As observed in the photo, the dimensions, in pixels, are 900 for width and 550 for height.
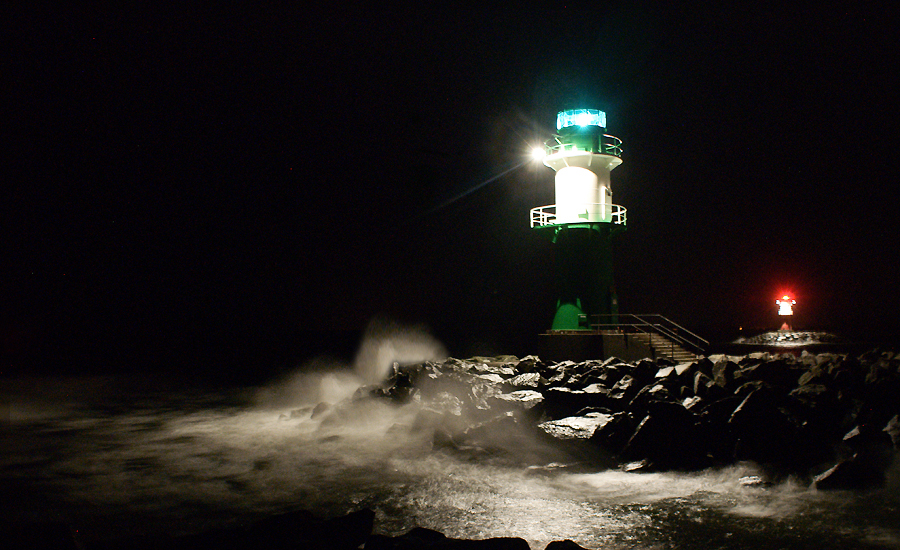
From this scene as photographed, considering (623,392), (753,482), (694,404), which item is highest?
(623,392)

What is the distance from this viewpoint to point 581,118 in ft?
66.7

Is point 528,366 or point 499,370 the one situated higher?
point 528,366

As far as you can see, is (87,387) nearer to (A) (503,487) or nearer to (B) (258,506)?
(B) (258,506)

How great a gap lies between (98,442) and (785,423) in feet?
50.0

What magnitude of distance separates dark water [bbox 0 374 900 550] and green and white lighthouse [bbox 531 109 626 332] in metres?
8.03

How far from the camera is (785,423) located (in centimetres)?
935

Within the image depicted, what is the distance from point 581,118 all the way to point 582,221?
12.6ft

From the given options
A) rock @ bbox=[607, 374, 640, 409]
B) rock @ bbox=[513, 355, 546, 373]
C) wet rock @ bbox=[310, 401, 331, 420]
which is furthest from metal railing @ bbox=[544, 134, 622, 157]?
wet rock @ bbox=[310, 401, 331, 420]

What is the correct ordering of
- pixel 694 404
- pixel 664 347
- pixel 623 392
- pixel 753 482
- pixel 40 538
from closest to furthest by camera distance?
pixel 40 538
pixel 753 482
pixel 694 404
pixel 623 392
pixel 664 347

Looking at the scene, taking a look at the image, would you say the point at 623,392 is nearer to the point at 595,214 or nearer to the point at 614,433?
the point at 614,433

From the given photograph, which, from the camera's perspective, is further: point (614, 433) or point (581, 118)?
point (581, 118)

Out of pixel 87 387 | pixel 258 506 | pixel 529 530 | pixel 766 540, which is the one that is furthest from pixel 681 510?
pixel 87 387

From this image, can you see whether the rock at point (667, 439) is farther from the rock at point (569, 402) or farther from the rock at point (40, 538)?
the rock at point (40, 538)

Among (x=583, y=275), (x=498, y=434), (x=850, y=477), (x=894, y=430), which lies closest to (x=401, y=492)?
(x=498, y=434)
